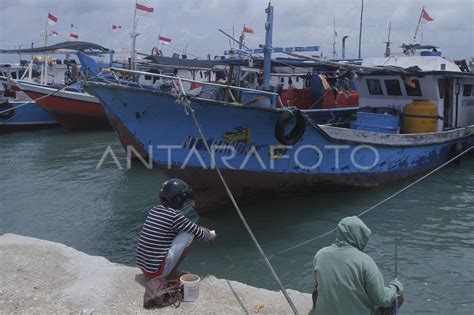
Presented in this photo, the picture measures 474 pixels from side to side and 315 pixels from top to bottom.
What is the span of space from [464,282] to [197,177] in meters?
4.36

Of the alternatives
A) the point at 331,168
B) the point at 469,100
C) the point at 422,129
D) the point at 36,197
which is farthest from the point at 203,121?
the point at 469,100

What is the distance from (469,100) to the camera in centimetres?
1317

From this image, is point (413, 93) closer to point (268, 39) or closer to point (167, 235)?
point (268, 39)

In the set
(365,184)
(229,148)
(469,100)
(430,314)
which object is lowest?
(430,314)

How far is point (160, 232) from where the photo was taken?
15.1ft

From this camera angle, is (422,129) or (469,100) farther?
(469,100)

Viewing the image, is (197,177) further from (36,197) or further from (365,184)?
(36,197)

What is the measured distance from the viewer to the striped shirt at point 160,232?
4.61m

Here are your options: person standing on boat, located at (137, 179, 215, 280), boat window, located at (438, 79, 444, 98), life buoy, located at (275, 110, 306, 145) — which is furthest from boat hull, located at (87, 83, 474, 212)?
person standing on boat, located at (137, 179, 215, 280)

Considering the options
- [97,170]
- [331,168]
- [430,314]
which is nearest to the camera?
[430,314]

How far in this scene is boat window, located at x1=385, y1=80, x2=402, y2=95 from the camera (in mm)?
11453

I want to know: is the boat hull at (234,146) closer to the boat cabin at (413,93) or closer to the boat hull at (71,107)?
the boat cabin at (413,93)

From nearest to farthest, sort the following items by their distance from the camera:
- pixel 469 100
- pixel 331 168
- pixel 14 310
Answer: pixel 14 310 → pixel 331 168 → pixel 469 100

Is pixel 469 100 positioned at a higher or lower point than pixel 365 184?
higher
